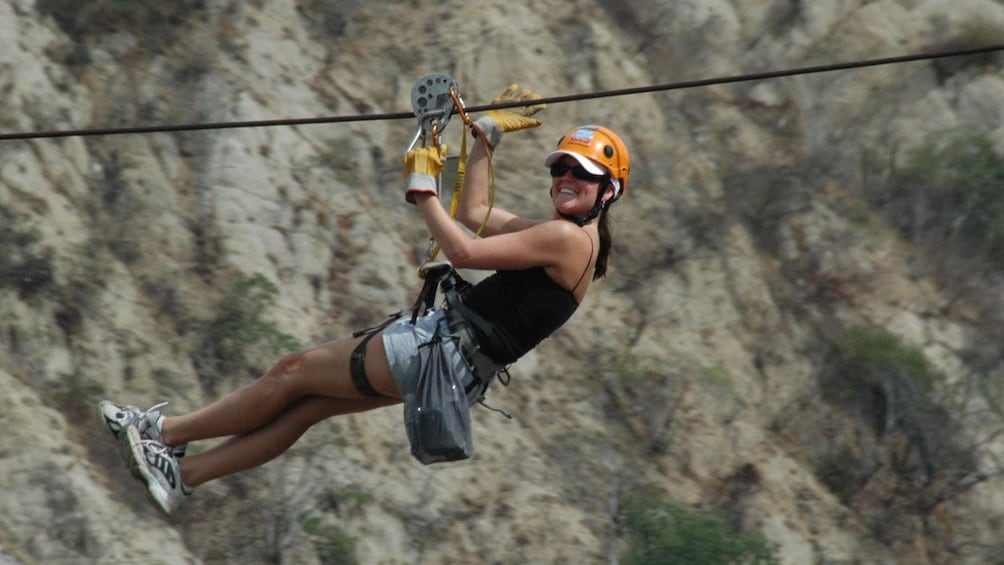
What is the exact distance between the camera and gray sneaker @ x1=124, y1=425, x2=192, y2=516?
693 centimetres

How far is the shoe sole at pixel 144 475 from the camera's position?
692 centimetres

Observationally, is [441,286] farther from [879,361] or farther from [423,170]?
[879,361]

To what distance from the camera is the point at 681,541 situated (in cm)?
1157

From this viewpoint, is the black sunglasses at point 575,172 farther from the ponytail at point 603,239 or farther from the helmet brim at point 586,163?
the ponytail at point 603,239

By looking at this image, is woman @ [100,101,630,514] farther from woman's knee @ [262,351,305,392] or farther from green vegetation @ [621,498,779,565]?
green vegetation @ [621,498,779,565]

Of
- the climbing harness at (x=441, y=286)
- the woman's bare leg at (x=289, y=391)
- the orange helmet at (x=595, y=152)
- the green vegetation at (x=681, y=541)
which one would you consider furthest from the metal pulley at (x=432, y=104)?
the green vegetation at (x=681, y=541)

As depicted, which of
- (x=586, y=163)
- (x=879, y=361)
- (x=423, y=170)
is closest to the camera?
(x=423, y=170)

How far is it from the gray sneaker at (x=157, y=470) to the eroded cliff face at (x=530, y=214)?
12.5ft

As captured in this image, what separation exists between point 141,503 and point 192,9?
4.41 meters

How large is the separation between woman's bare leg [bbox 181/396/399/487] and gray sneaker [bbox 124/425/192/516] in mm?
56

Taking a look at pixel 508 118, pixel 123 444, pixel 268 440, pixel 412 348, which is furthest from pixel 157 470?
pixel 508 118

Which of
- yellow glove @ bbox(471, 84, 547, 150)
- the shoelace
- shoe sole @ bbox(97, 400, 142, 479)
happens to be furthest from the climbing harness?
shoe sole @ bbox(97, 400, 142, 479)

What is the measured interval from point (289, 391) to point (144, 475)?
2.59ft

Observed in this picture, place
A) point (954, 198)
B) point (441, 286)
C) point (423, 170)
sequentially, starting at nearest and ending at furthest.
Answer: point (423, 170) < point (441, 286) < point (954, 198)
